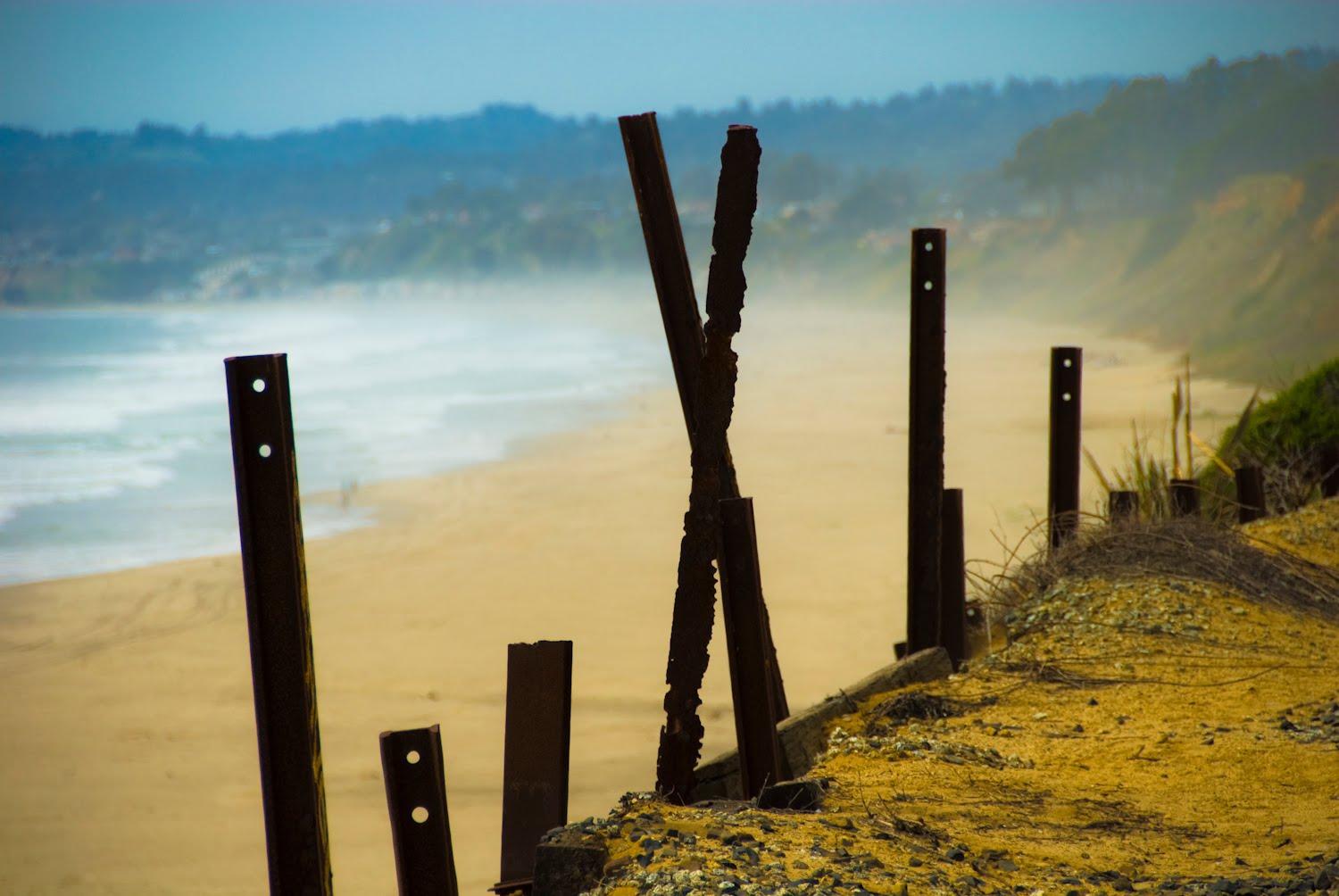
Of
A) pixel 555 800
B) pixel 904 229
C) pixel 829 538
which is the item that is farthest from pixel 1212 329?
pixel 904 229

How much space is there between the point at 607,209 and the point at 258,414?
264 feet

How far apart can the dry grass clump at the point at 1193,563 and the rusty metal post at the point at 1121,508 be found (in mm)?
96

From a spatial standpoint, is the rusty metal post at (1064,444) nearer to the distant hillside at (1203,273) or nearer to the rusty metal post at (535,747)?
the rusty metal post at (535,747)

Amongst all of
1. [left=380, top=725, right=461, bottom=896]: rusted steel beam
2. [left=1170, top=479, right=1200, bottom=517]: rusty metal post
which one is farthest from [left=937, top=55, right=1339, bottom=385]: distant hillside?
[left=380, top=725, right=461, bottom=896]: rusted steel beam

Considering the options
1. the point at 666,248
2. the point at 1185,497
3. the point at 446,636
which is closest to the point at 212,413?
the point at 446,636

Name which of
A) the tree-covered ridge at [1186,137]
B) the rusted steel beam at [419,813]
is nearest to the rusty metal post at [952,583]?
the rusted steel beam at [419,813]

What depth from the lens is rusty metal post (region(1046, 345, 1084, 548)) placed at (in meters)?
5.97

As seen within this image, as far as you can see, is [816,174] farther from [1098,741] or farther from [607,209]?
[1098,741]

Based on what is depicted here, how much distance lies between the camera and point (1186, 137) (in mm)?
51469

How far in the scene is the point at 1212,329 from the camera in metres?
31.7

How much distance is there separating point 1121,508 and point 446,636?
17.4 feet

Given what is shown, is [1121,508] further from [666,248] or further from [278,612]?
[278,612]

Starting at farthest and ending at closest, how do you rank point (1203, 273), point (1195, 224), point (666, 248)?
1. point (1195, 224)
2. point (1203, 273)
3. point (666, 248)

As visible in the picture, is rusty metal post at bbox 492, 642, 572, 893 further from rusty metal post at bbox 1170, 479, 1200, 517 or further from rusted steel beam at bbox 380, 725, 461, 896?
rusty metal post at bbox 1170, 479, 1200, 517
